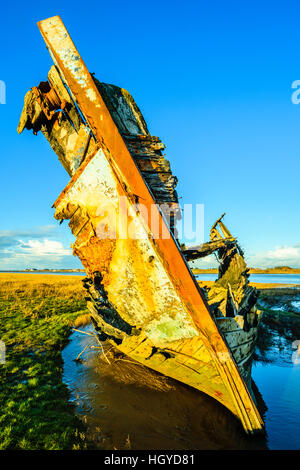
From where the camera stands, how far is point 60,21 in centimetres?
352

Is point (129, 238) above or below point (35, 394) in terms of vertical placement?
above

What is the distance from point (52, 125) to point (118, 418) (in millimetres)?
5056

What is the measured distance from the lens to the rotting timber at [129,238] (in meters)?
3.38

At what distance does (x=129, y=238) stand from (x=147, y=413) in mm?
2996

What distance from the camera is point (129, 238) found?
3678mm

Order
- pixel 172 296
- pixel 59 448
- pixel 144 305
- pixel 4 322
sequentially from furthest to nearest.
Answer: pixel 4 322
pixel 144 305
pixel 172 296
pixel 59 448

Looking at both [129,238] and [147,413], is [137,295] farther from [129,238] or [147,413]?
[147,413]

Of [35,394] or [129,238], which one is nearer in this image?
[129,238]

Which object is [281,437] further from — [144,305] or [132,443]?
[144,305]

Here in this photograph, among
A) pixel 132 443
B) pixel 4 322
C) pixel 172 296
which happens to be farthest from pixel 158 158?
pixel 4 322
